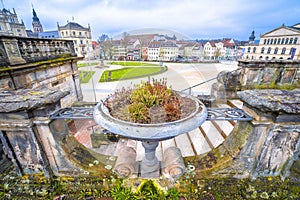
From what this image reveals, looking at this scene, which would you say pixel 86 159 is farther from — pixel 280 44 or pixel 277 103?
pixel 280 44

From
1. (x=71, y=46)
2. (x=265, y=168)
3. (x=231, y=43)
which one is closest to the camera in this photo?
(x=265, y=168)

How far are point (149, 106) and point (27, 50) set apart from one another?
4338mm

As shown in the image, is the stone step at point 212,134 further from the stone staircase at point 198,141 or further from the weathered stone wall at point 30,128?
the weathered stone wall at point 30,128

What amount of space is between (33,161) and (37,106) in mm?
826

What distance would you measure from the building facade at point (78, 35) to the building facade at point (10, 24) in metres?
11.5

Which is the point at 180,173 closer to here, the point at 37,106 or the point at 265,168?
the point at 265,168

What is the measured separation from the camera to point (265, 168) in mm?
1624

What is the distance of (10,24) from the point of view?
35.3 meters

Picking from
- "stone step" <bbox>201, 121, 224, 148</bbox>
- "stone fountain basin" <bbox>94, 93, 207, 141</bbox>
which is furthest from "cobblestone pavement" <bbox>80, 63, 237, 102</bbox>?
"stone fountain basin" <bbox>94, 93, 207, 141</bbox>

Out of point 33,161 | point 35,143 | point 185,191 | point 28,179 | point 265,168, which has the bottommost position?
point 185,191

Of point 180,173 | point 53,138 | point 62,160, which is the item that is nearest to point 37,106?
point 53,138

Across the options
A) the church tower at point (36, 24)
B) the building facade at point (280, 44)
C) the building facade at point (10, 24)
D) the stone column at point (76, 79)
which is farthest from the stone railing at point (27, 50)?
the church tower at point (36, 24)

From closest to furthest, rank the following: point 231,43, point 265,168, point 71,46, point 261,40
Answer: point 265,168, point 71,46, point 261,40, point 231,43

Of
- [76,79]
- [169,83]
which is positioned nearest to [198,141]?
[76,79]
